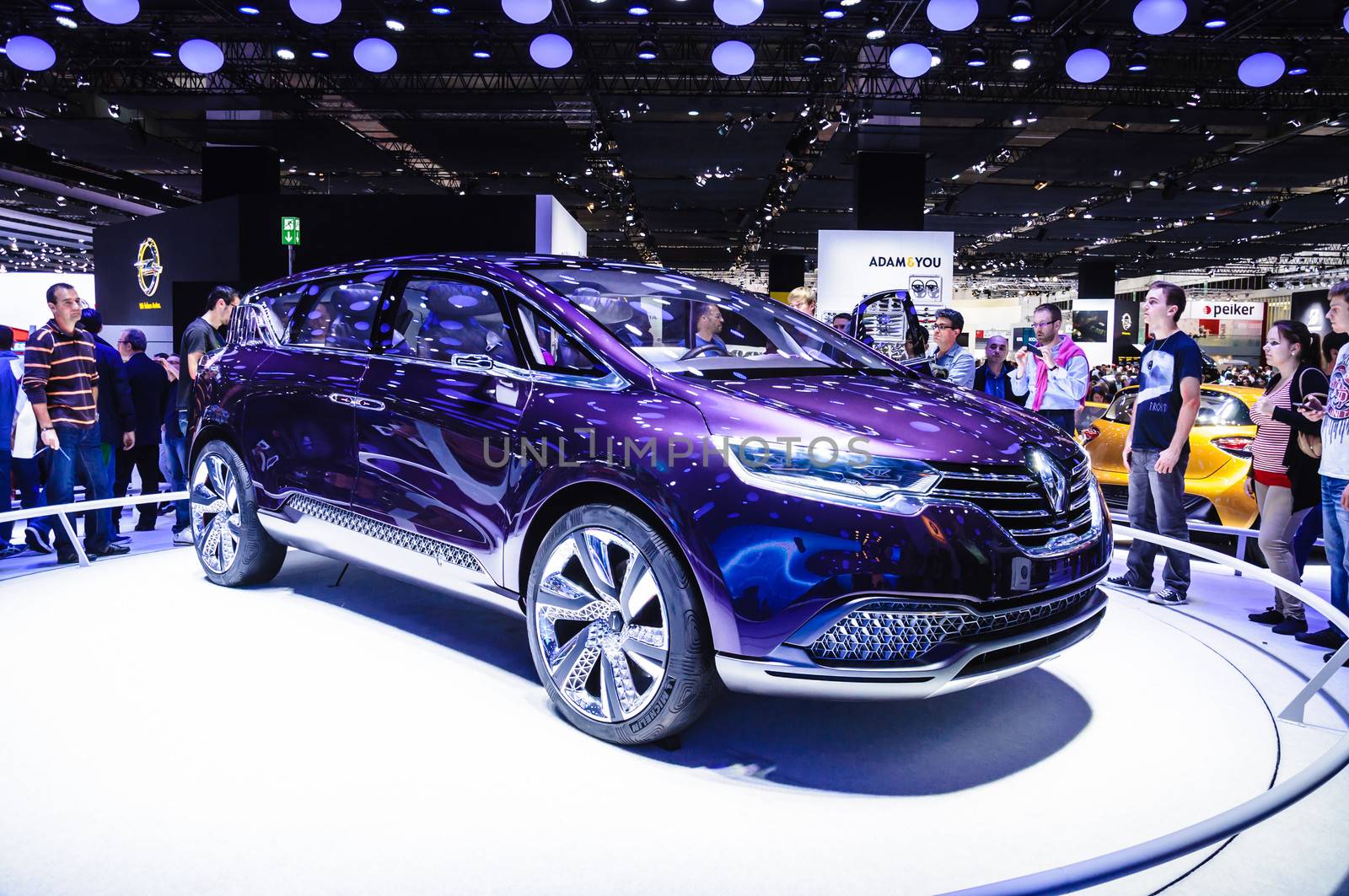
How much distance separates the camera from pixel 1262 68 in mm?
8461

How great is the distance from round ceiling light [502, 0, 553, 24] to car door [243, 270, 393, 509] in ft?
13.1

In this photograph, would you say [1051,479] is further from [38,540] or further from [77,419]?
[38,540]

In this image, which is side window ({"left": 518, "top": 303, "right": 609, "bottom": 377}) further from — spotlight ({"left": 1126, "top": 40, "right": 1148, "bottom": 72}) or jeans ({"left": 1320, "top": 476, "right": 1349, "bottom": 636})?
spotlight ({"left": 1126, "top": 40, "right": 1148, "bottom": 72})

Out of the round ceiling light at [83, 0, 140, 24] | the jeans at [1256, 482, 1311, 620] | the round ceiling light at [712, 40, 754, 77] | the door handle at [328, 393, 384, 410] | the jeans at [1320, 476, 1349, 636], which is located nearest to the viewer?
the door handle at [328, 393, 384, 410]

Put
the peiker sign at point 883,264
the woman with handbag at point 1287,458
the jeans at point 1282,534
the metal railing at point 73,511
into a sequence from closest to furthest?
the woman with handbag at point 1287,458 < the jeans at point 1282,534 < the metal railing at point 73,511 < the peiker sign at point 883,264

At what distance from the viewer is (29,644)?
3582mm

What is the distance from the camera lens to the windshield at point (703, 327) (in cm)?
287

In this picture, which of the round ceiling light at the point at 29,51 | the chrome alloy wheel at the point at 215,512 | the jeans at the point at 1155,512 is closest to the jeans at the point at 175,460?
the chrome alloy wheel at the point at 215,512

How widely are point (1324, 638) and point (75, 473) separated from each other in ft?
21.9

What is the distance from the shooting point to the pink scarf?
19.4ft

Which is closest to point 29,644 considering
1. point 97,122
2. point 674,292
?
point 674,292

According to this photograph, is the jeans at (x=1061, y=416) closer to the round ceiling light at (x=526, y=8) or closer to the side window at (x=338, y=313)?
the side window at (x=338, y=313)

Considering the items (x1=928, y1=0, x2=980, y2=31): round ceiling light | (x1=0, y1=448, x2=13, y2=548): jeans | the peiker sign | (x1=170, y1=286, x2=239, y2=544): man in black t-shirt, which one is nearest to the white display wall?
(x1=170, y1=286, x2=239, y2=544): man in black t-shirt

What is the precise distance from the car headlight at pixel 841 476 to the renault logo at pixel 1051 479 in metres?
0.39
